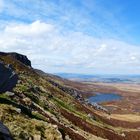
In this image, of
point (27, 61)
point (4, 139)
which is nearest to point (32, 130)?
point (4, 139)

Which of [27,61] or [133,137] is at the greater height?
[27,61]

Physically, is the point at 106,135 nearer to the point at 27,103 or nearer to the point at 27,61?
the point at 27,103

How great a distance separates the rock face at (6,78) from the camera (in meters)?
31.7

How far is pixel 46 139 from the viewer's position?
24766mm

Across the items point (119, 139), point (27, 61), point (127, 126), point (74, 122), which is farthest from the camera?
point (27, 61)

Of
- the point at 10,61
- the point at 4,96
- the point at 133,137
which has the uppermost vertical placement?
the point at 10,61

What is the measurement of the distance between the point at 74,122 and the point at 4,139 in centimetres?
3399

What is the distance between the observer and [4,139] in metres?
16.8

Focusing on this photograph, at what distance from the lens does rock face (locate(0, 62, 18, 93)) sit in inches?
1249

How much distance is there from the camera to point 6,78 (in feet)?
105

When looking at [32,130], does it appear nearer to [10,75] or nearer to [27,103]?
[10,75]

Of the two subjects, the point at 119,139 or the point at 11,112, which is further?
the point at 119,139

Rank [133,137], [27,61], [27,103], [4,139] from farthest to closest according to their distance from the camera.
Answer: [27,61]
[133,137]
[27,103]
[4,139]

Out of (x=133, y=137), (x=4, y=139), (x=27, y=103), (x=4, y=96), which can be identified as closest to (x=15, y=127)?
(x=4, y=139)
